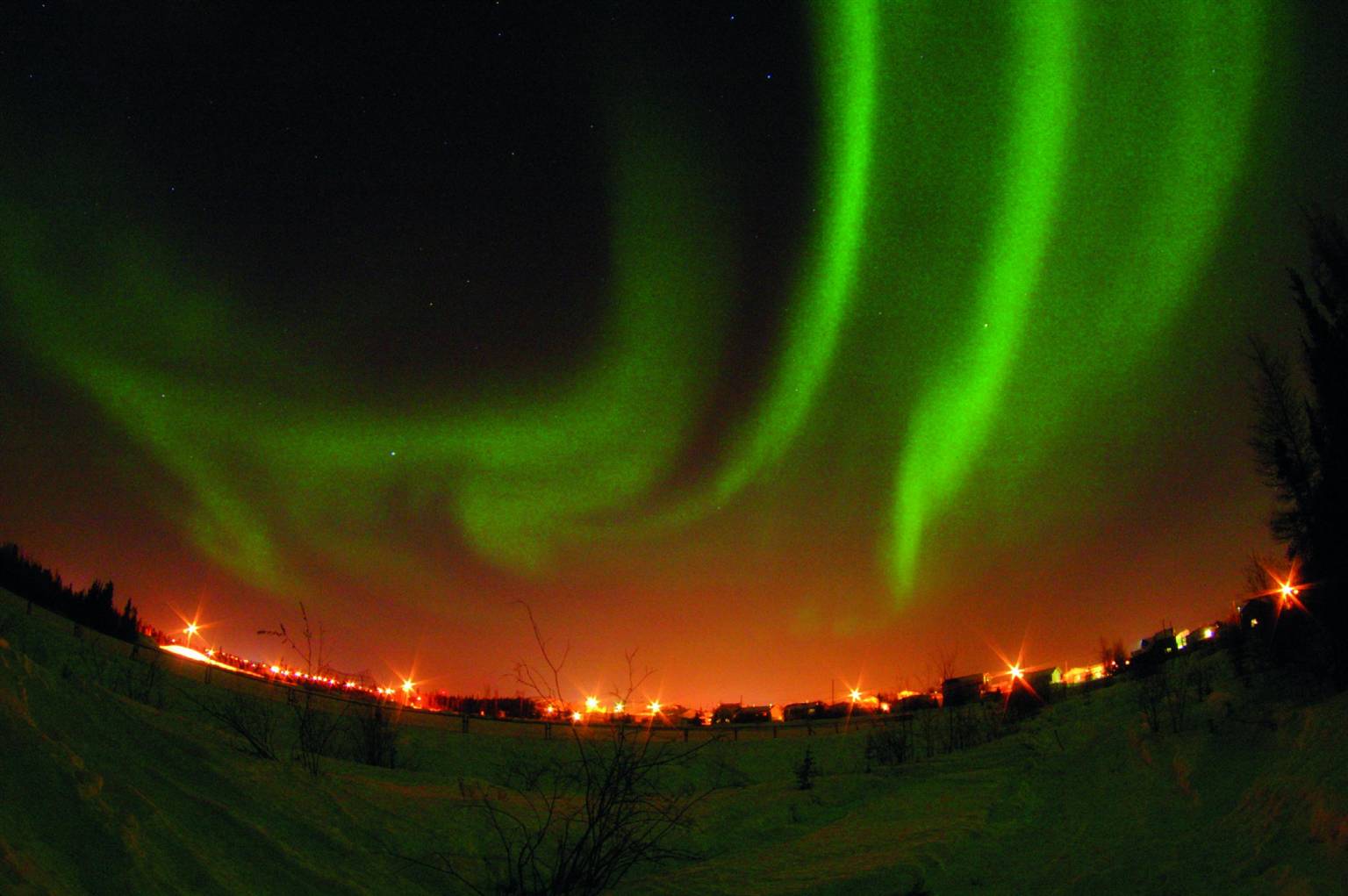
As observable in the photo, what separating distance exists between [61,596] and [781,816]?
2224 inches

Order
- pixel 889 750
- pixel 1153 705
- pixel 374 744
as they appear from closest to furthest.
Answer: pixel 1153 705 → pixel 374 744 → pixel 889 750

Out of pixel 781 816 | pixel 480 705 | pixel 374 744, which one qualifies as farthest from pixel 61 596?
pixel 781 816

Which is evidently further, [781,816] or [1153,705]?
[1153,705]

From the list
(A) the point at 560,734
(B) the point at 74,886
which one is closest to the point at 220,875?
(B) the point at 74,886

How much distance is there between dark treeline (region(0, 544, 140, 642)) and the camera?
143 ft

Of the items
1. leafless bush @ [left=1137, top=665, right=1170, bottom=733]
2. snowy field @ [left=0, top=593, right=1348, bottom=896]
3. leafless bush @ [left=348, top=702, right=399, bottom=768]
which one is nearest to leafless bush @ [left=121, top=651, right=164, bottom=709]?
leafless bush @ [left=348, top=702, right=399, bottom=768]

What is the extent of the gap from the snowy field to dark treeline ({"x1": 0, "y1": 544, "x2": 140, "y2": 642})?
4530 centimetres

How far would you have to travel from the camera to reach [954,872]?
24.1 feet

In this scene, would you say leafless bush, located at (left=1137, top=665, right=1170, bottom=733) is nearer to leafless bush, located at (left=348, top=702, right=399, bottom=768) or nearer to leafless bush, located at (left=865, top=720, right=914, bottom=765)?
leafless bush, located at (left=865, top=720, right=914, bottom=765)

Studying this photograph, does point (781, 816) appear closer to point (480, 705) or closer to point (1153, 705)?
point (1153, 705)

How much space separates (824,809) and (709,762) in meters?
12.7

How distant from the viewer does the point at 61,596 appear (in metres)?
47.0

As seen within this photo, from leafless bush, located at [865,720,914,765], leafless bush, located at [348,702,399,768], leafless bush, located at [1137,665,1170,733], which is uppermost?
leafless bush, located at [1137,665,1170,733]

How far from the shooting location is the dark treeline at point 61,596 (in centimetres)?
4353
